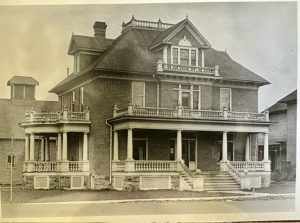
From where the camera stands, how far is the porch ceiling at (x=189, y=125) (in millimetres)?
2883

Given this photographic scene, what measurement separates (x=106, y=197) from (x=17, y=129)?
1.89 feet

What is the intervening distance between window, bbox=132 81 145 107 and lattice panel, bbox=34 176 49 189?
1.98ft

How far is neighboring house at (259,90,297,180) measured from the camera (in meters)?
3.02

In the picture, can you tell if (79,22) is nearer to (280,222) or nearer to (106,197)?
(106,197)

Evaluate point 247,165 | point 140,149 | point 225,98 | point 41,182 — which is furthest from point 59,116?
point 247,165

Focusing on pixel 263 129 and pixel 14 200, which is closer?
pixel 14 200

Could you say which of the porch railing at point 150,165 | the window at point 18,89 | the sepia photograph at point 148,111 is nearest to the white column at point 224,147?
the sepia photograph at point 148,111

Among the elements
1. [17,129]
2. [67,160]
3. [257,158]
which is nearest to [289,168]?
[257,158]

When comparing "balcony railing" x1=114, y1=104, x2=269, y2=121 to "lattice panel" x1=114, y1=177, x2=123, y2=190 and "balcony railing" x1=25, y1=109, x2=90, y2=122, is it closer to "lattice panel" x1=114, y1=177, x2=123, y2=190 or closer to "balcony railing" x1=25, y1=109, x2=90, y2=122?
"balcony railing" x1=25, y1=109, x2=90, y2=122

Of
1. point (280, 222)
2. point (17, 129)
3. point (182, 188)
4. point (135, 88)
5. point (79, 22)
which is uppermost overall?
point (79, 22)

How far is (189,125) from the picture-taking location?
2.97 meters

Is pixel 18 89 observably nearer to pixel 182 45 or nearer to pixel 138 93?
pixel 138 93

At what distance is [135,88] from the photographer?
2.91 meters

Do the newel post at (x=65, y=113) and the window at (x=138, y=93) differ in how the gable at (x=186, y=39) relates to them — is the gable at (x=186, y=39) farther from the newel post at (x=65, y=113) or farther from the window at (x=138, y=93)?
the newel post at (x=65, y=113)
